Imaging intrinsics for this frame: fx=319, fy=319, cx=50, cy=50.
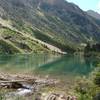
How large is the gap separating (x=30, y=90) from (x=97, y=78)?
20.1 meters

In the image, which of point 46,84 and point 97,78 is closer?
point 97,78

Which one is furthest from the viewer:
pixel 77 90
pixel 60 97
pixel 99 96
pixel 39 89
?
pixel 39 89

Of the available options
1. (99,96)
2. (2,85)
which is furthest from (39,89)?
(99,96)

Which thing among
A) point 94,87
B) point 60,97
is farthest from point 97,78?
point 60,97

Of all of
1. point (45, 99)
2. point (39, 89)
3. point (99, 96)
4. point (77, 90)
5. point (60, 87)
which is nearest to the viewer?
point (99, 96)

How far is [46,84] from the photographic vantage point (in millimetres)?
84750

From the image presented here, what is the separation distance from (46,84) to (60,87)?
5655 mm

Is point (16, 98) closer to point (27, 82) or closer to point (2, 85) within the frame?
point (2, 85)

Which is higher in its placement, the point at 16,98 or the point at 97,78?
the point at 97,78

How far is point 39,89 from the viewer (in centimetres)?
7488

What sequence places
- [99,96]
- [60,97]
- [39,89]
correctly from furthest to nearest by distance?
[39,89] → [60,97] → [99,96]

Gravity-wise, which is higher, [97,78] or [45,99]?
[97,78]

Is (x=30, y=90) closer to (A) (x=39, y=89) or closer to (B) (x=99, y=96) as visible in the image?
(A) (x=39, y=89)

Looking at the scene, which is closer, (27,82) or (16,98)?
(16,98)
